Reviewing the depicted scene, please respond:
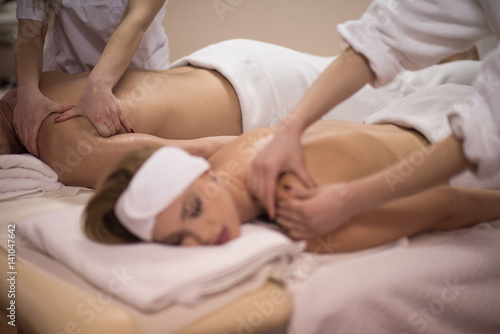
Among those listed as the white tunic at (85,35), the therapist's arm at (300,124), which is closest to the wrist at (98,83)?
the white tunic at (85,35)

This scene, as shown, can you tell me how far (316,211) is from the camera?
0.81m

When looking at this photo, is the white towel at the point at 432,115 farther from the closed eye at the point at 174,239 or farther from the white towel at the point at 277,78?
the closed eye at the point at 174,239

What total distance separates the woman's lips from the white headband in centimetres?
11

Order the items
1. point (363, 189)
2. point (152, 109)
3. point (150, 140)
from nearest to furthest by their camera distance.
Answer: point (363, 189) < point (150, 140) < point (152, 109)

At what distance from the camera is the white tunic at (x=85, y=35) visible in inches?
58.7

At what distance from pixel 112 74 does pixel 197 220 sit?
702 millimetres

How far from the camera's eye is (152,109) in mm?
1346

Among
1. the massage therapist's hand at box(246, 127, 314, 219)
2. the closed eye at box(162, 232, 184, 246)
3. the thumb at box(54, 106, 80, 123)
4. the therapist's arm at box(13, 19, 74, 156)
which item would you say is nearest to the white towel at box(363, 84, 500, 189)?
the massage therapist's hand at box(246, 127, 314, 219)

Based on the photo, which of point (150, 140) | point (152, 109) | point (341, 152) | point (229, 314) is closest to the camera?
point (229, 314)

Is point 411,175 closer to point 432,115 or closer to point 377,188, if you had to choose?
point 377,188

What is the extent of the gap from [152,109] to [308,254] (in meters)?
0.73

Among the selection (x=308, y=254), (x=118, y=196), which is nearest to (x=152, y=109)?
(x=118, y=196)

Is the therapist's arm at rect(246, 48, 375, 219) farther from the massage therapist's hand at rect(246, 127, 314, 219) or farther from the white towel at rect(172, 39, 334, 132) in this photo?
the white towel at rect(172, 39, 334, 132)

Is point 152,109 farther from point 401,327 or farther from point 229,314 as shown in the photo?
point 401,327
